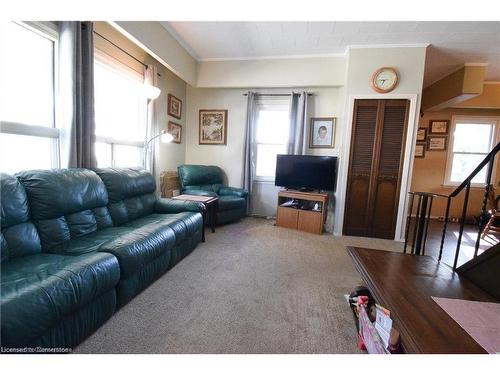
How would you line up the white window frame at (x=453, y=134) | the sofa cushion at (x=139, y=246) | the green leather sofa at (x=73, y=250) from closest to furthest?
1. the green leather sofa at (x=73, y=250)
2. the sofa cushion at (x=139, y=246)
3. the white window frame at (x=453, y=134)

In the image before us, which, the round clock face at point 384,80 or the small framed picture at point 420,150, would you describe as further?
the small framed picture at point 420,150

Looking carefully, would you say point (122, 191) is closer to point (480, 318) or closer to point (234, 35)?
point (234, 35)

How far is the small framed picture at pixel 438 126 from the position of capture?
500 centimetres

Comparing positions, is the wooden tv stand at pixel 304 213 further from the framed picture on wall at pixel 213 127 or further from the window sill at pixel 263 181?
the framed picture on wall at pixel 213 127

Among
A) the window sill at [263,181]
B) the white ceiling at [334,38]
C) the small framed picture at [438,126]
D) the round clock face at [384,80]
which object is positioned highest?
the white ceiling at [334,38]

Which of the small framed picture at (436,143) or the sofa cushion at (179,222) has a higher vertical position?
the small framed picture at (436,143)

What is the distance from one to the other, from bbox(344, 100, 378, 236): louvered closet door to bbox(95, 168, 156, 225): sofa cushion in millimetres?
2843

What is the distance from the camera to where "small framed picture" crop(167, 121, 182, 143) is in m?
3.98

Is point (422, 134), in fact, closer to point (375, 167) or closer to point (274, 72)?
point (375, 167)

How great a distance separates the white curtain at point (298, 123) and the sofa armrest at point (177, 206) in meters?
2.02

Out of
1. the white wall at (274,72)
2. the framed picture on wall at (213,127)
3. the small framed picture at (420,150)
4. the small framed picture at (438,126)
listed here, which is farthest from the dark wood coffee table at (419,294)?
the small framed picture at (438,126)

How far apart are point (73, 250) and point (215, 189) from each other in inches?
108
